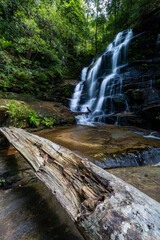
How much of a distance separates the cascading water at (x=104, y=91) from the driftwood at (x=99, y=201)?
6.29 m

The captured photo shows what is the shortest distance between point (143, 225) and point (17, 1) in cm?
887

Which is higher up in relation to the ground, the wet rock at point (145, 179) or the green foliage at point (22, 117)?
the green foliage at point (22, 117)

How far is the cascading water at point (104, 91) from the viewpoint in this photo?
8242 millimetres

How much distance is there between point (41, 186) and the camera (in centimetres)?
162

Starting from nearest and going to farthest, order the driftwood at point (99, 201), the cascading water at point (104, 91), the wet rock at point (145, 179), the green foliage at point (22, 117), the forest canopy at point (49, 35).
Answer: the driftwood at point (99, 201) < the wet rock at point (145, 179) < the green foliage at point (22, 117) < the forest canopy at point (49, 35) < the cascading water at point (104, 91)

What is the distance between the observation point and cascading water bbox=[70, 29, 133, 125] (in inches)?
324

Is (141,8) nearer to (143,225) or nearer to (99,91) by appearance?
(99,91)

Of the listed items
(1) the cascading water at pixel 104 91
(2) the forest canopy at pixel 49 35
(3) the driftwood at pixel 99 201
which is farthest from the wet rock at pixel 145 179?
(2) the forest canopy at pixel 49 35

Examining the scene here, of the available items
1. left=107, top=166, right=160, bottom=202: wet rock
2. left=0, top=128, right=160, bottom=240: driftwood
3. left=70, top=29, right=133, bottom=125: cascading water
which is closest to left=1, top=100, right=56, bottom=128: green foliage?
left=70, top=29, right=133, bottom=125: cascading water

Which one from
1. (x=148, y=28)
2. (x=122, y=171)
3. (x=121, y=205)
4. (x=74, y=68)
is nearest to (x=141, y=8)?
(x=148, y=28)

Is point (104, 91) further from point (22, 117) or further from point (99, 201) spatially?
point (99, 201)

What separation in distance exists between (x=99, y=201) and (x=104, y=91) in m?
10.0

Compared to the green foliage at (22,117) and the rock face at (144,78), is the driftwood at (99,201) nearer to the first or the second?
the green foliage at (22,117)

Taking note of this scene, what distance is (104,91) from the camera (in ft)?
32.7
